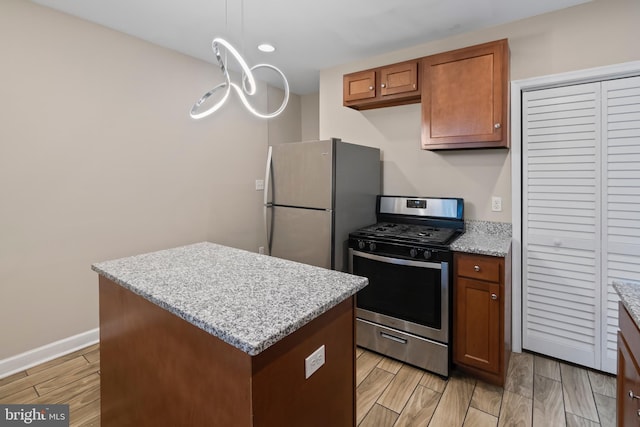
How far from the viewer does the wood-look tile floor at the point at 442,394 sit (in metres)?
1.81

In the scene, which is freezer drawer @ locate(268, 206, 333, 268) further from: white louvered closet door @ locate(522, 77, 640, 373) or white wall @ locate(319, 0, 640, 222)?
white louvered closet door @ locate(522, 77, 640, 373)

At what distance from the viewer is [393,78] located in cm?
271

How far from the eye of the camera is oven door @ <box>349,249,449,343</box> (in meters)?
2.14

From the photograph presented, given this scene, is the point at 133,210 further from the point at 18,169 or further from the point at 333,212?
the point at 333,212

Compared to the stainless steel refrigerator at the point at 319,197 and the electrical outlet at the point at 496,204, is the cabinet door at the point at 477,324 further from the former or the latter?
the stainless steel refrigerator at the point at 319,197

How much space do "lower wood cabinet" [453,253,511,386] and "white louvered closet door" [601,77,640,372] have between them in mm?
784

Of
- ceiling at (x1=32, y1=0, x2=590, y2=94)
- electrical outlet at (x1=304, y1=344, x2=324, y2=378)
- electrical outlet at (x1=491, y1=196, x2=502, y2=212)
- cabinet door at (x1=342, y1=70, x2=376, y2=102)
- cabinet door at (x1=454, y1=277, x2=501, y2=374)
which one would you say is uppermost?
ceiling at (x1=32, y1=0, x2=590, y2=94)

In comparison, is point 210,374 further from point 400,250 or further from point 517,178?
point 517,178

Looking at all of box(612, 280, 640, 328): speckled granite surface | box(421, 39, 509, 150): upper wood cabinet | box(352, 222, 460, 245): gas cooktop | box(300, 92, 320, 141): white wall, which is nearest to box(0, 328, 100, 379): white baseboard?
box(352, 222, 460, 245): gas cooktop

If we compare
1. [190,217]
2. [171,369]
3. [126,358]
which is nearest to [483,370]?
[171,369]

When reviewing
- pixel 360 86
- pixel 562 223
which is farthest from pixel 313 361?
pixel 360 86

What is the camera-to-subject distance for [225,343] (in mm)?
948

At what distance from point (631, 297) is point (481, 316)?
3.20 ft

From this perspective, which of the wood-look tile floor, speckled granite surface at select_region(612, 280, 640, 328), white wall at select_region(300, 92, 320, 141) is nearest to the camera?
speckled granite surface at select_region(612, 280, 640, 328)
